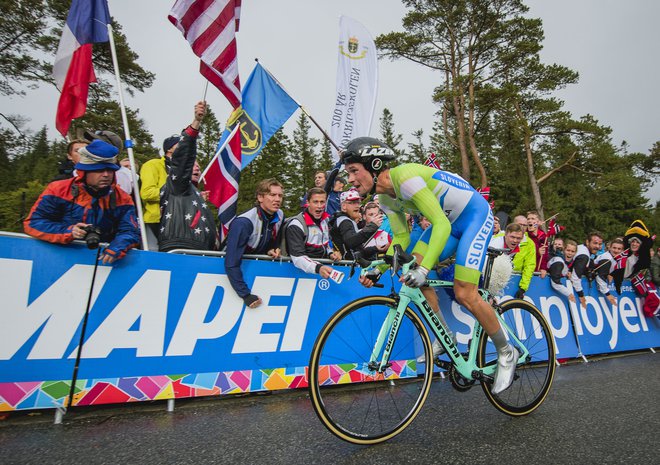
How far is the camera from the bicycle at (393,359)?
2.83 meters

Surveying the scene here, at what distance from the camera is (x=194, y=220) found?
459 cm

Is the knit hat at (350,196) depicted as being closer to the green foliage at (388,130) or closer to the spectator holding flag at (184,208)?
the spectator holding flag at (184,208)

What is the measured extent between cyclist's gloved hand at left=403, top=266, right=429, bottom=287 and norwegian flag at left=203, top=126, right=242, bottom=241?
4216mm

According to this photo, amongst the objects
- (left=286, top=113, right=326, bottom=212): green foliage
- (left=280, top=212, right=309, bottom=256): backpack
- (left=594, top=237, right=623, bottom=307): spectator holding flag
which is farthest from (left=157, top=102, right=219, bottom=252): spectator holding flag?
(left=286, top=113, right=326, bottom=212): green foliage

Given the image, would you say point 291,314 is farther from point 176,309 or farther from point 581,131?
point 581,131

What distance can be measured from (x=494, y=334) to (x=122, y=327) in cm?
315

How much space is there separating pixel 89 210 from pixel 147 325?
46.8 inches

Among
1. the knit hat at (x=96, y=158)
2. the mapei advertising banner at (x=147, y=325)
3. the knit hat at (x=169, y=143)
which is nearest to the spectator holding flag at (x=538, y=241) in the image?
the mapei advertising banner at (x=147, y=325)

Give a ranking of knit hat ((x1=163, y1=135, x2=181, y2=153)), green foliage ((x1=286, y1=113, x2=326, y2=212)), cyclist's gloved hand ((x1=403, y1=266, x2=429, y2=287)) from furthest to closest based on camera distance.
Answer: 1. green foliage ((x1=286, y1=113, x2=326, y2=212))
2. knit hat ((x1=163, y1=135, x2=181, y2=153))
3. cyclist's gloved hand ((x1=403, y1=266, x2=429, y2=287))

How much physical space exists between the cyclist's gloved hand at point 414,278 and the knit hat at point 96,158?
273 cm

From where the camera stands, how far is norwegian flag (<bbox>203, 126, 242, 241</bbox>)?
646 centimetres

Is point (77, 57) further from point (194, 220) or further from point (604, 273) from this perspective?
point (604, 273)

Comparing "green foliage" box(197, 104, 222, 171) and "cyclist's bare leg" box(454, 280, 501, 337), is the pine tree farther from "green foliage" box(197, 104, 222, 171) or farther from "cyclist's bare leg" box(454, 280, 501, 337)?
"cyclist's bare leg" box(454, 280, 501, 337)

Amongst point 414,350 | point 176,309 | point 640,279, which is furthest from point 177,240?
point 640,279
